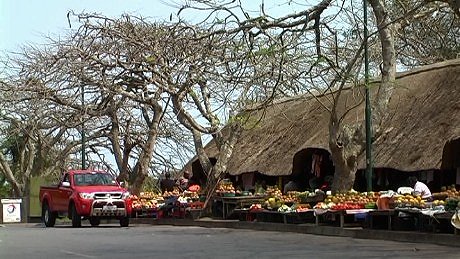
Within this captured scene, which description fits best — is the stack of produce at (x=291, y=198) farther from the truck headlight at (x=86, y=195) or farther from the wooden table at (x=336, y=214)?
the truck headlight at (x=86, y=195)

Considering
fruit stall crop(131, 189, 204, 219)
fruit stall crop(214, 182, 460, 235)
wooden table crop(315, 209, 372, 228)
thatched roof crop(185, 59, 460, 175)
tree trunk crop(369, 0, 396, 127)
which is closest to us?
fruit stall crop(214, 182, 460, 235)

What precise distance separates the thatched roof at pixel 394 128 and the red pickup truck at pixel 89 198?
4.59m

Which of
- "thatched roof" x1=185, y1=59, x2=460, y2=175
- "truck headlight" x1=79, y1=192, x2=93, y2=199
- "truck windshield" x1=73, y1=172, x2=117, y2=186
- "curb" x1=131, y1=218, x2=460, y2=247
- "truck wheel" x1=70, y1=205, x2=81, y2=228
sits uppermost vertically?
"thatched roof" x1=185, y1=59, x2=460, y2=175

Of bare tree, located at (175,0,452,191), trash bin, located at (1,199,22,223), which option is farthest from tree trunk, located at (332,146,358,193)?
trash bin, located at (1,199,22,223)

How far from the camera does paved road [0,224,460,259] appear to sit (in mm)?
15664

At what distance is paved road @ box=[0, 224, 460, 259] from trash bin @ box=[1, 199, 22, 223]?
18305 mm

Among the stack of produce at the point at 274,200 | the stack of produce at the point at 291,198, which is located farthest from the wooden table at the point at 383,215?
the stack of produce at the point at 274,200

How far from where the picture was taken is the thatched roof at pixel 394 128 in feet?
74.9

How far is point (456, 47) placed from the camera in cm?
3447

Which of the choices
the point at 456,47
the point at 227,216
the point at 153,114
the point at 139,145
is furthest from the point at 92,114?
the point at 456,47

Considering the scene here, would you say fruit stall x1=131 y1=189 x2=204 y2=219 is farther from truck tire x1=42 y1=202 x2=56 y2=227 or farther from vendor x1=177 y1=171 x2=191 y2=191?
truck tire x1=42 y1=202 x2=56 y2=227

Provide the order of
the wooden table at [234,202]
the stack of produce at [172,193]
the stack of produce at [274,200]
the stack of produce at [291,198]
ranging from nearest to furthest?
1. the stack of produce at [291,198]
2. the stack of produce at [274,200]
3. the wooden table at [234,202]
4. the stack of produce at [172,193]

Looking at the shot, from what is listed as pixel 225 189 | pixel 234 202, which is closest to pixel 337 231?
pixel 234 202

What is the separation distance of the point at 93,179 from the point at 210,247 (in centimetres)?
1242
